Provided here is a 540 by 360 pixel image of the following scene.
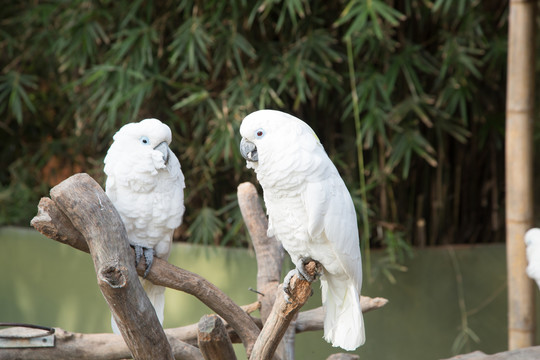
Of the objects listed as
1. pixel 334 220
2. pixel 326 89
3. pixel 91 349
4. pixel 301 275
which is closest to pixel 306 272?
pixel 301 275

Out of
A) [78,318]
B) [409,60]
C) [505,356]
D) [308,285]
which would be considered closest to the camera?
[308,285]

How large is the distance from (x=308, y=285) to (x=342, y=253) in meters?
0.10

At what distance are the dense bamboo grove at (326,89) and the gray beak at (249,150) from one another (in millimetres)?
939

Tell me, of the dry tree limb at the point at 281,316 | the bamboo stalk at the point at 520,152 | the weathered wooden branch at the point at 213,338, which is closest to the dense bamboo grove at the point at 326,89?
the bamboo stalk at the point at 520,152

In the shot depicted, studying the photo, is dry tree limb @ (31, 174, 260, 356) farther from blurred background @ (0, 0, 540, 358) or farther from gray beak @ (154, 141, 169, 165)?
blurred background @ (0, 0, 540, 358)

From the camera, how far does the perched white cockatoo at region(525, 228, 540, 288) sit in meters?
1.79

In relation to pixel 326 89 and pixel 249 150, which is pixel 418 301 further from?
pixel 249 150

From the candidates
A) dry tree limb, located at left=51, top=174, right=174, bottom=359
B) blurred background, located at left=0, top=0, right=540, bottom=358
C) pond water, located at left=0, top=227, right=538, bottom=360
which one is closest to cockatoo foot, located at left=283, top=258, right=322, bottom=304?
dry tree limb, located at left=51, top=174, right=174, bottom=359

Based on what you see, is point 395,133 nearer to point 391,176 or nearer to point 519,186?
point 391,176

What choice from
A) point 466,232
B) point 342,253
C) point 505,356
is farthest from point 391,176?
point 342,253

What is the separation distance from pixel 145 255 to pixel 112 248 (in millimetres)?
206

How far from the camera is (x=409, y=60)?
7.50ft

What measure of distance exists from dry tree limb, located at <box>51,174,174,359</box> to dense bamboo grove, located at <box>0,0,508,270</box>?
3.51 feet

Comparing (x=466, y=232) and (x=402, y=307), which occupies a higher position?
(x=466, y=232)
